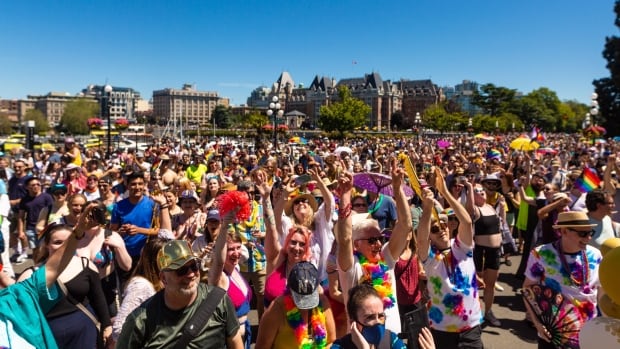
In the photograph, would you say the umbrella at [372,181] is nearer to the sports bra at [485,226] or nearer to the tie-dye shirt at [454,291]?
the sports bra at [485,226]

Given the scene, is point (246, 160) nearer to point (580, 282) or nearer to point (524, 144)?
point (524, 144)

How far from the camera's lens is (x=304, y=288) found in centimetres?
266

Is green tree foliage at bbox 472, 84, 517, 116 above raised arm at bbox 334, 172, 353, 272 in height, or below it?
above

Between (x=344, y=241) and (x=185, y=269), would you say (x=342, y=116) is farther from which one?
(x=185, y=269)

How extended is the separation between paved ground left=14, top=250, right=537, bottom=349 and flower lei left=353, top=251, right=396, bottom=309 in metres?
2.48

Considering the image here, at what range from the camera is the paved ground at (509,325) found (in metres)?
4.96

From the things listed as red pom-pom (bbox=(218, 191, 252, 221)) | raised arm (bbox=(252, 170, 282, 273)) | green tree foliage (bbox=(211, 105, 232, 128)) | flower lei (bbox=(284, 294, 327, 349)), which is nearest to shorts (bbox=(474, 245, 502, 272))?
raised arm (bbox=(252, 170, 282, 273))

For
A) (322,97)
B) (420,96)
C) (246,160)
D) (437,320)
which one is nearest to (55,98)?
(322,97)

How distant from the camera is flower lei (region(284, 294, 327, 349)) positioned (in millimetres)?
2734

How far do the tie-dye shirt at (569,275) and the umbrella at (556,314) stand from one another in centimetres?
5

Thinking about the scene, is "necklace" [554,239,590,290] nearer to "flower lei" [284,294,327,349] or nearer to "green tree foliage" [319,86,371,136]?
"flower lei" [284,294,327,349]

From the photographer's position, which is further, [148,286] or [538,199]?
[538,199]

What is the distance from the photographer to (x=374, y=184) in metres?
5.45

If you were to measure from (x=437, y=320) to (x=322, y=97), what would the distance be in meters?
128
